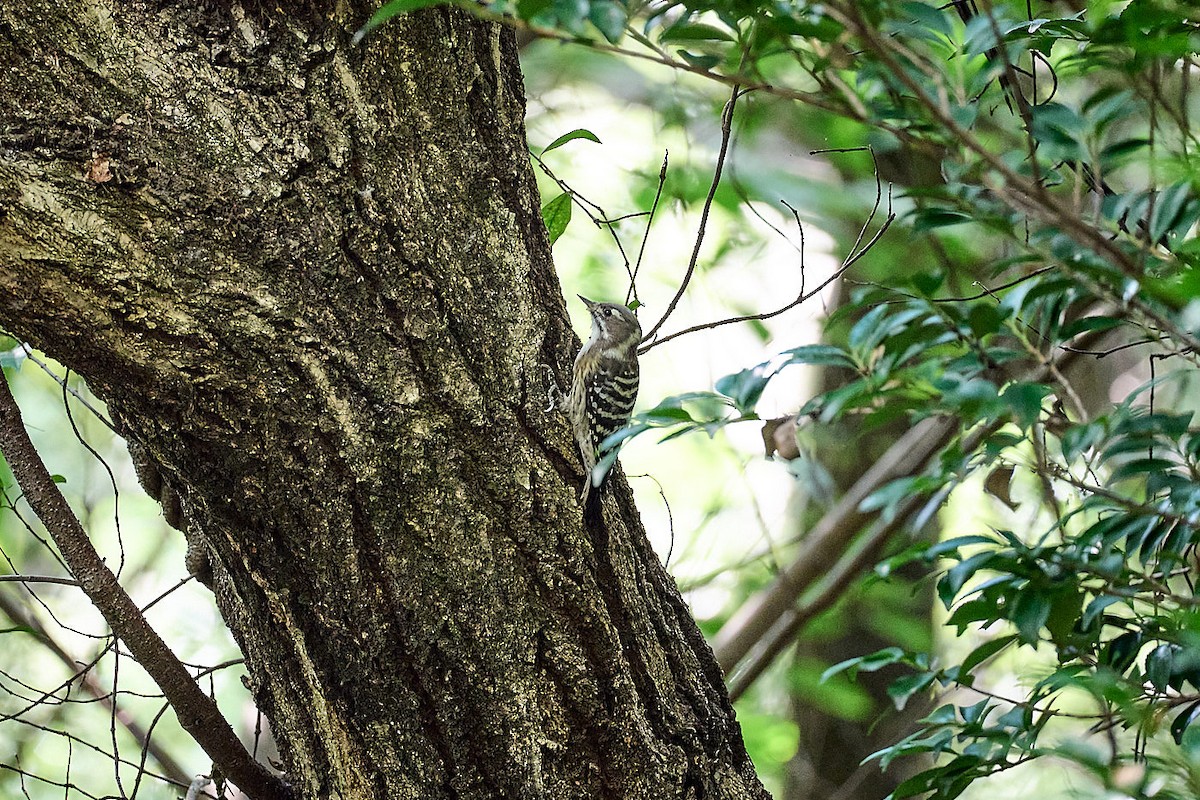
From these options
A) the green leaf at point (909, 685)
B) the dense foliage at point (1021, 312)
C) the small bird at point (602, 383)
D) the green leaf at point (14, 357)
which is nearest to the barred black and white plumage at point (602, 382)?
the small bird at point (602, 383)

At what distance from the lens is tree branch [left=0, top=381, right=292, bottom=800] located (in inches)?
76.8

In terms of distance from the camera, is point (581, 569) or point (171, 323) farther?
point (581, 569)

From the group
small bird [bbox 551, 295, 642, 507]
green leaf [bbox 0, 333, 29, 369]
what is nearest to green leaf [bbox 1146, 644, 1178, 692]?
small bird [bbox 551, 295, 642, 507]

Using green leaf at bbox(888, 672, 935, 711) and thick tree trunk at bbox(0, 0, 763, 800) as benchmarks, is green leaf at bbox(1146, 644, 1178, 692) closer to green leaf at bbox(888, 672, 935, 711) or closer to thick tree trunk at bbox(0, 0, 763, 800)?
green leaf at bbox(888, 672, 935, 711)

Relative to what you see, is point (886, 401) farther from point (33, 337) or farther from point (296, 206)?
point (33, 337)

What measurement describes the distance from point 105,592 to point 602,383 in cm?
151

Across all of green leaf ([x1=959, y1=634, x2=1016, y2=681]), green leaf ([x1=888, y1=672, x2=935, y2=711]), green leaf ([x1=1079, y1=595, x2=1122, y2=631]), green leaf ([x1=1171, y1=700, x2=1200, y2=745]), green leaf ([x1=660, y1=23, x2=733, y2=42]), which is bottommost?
green leaf ([x1=1171, y1=700, x2=1200, y2=745])

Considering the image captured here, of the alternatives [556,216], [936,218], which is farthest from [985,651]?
[556,216]

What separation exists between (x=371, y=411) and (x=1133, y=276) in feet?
4.04

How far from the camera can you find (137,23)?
159 cm

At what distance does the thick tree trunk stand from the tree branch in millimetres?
140

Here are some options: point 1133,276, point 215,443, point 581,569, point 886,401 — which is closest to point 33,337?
point 215,443

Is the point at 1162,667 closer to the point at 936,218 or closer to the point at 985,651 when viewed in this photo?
the point at 985,651

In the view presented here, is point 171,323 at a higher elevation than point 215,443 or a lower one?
higher
